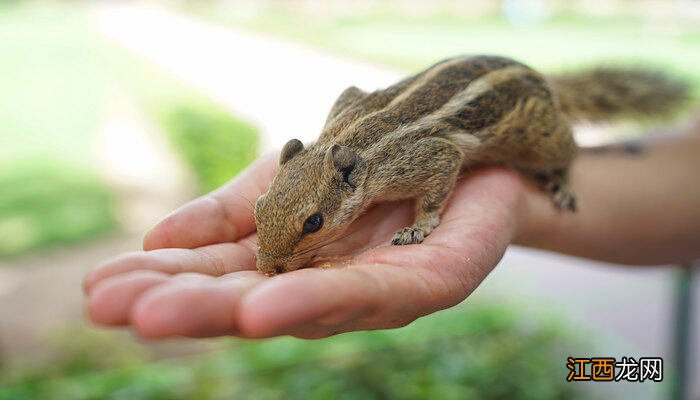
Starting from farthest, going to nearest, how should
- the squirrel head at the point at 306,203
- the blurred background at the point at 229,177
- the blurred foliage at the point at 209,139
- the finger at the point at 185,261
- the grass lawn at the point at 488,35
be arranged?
the grass lawn at the point at 488,35 → the blurred foliage at the point at 209,139 → the blurred background at the point at 229,177 → the squirrel head at the point at 306,203 → the finger at the point at 185,261

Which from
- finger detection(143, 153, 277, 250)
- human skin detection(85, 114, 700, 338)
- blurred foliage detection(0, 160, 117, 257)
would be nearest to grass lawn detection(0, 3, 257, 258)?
blurred foliage detection(0, 160, 117, 257)

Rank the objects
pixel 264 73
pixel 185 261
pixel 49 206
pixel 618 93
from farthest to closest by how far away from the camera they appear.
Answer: pixel 49 206 < pixel 264 73 < pixel 618 93 < pixel 185 261

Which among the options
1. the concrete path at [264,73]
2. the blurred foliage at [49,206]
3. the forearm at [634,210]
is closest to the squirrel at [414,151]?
the forearm at [634,210]

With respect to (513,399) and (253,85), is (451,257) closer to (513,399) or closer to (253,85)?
(513,399)

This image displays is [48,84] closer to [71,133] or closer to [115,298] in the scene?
[71,133]

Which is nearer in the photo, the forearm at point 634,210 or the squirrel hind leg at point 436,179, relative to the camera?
the squirrel hind leg at point 436,179

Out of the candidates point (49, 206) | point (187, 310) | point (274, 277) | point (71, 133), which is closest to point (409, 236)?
point (274, 277)

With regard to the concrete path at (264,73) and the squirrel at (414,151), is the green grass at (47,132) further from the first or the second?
the squirrel at (414,151)

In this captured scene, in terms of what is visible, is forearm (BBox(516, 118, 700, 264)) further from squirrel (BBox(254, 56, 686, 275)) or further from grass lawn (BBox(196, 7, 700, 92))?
grass lawn (BBox(196, 7, 700, 92))
